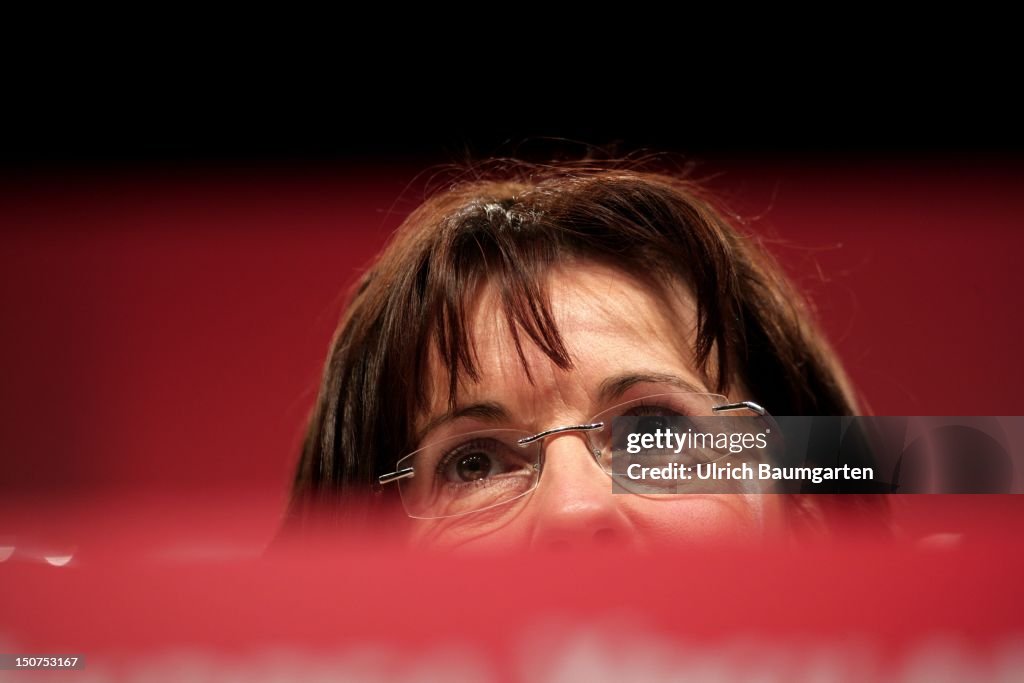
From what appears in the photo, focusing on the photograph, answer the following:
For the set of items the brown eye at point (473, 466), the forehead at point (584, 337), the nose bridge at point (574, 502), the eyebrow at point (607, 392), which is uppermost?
the forehead at point (584, 337)

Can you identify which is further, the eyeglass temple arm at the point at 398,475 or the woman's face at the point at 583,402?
the eyeglass temple arm at the point at 398,475

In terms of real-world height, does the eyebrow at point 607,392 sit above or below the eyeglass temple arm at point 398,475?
above

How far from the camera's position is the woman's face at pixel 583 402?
62cm

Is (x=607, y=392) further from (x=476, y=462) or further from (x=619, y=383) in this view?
(x=476, y=462)

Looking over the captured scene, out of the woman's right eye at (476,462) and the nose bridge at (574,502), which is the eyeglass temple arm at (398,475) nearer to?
the woman's right eye at (476,462)

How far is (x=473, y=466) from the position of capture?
713 millimetres

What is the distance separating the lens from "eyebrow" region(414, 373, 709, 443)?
0.69m

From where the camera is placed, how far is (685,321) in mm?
755

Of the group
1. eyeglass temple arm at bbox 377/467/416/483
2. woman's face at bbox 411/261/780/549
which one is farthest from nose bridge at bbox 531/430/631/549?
eyeglass temple arm at bbox 377/467/416/483

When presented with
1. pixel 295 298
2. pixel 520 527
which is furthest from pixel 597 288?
pixel 295 298

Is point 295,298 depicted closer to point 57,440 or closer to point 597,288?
point 57,440

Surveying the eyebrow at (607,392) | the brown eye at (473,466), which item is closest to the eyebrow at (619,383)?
the eyebrow at (607,392)

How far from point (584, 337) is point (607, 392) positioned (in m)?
0.05

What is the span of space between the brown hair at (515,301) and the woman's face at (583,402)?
14 mm
